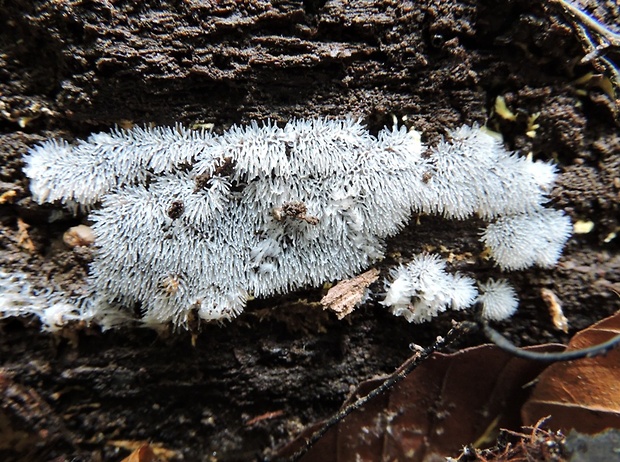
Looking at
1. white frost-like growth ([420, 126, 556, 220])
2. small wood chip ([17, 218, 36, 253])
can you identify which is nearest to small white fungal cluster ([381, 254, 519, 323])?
white frost-like growth ([420, 126, 556, 220])

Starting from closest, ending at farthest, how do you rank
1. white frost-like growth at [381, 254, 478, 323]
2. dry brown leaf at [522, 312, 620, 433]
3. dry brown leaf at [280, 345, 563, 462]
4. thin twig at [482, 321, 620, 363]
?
1. thin twig at [482, 321, 620, 363]
2. dry brown leaf at [522, 312, 620, 433]
3. dry brown leaf at [280, 345, 563, 462]
4. white frost-like growth at [381, 254, 478, 323]

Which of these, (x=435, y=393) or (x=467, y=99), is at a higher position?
(x=467, y=99)

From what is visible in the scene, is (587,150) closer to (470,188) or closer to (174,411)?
(470,188)

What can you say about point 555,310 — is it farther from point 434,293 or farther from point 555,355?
point 434,293

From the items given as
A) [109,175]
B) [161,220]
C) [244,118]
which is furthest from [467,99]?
[109,175]

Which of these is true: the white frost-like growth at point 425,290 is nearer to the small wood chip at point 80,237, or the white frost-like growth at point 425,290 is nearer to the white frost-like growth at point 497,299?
the white frost-like growth at point 497,299

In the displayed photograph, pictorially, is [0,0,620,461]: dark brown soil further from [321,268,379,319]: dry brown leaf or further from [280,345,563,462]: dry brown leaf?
[280,345,563,462]: dry brown leaf

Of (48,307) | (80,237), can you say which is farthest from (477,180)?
(48,307)
